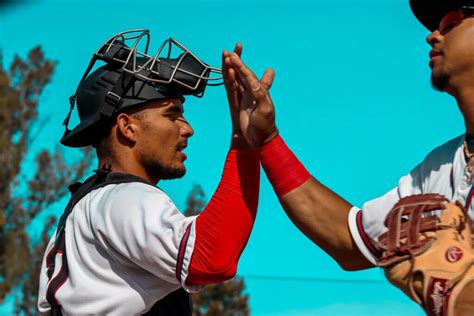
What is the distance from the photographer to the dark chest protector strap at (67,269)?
341cm

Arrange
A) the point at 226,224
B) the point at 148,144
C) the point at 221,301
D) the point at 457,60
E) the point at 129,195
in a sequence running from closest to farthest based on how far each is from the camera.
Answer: the point at 457,60 < the point at 226,224 < the point at 129,195 < the point at 148,144 < the point at 221,301

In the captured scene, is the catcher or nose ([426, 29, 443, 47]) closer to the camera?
the catcher

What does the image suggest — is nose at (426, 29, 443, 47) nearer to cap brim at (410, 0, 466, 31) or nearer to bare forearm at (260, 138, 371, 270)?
cap brim at (410, 0, 466, 31)

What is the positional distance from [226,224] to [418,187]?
2.37 feet

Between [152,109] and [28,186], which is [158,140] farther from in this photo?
[28,186]

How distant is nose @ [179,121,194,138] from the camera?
367 cm

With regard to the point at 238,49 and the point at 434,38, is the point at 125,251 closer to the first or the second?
the point at 238,49

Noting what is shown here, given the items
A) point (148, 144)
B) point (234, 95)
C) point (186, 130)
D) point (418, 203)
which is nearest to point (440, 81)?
point (418, 203)

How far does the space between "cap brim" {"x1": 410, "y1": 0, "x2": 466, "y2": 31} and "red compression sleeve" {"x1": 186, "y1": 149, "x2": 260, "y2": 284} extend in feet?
2.74

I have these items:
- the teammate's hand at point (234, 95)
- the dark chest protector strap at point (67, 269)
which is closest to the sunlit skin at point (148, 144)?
the dark chest protector strap at point (67, 269)

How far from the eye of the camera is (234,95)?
3332 millimetres

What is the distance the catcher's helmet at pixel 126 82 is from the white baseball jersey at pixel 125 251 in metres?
0.38

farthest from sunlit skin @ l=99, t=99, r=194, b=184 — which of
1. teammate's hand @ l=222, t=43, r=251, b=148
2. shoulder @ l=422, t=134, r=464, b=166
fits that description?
shoulder @ l=422, t=134, r=464, b=166

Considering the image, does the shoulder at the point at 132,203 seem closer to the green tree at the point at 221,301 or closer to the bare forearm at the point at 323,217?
the bare forearm at the point at 323,217
